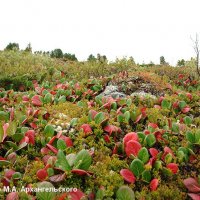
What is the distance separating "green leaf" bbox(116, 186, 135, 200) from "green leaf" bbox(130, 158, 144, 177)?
0.49 m

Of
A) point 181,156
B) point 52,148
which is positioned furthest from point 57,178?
point 181,156

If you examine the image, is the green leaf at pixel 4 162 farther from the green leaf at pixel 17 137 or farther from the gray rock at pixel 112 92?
the gray rock at pixel 112 92

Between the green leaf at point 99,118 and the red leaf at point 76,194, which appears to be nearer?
the red leaf at point 76,194

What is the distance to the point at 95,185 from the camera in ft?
12.6

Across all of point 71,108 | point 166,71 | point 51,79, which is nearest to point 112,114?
point 71,108

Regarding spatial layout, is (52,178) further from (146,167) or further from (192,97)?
(192,97)

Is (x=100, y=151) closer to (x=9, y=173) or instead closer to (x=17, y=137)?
(x=17, y=137)

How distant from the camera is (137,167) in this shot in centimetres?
399

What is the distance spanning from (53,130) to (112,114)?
1532 mm

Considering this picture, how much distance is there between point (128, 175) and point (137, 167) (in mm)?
147

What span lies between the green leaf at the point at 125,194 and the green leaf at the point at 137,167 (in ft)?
1.61

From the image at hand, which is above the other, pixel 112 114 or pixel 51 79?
pixel 51 79

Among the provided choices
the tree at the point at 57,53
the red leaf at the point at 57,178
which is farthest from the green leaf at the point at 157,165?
the tree at the point at 57,53

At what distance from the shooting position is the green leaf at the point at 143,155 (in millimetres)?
4174
